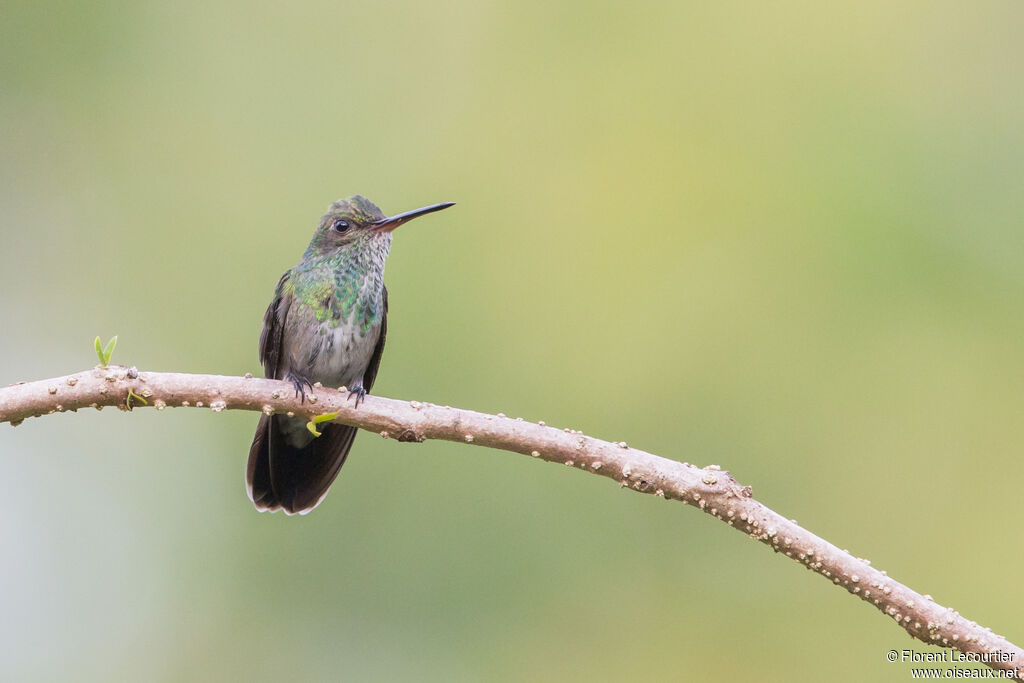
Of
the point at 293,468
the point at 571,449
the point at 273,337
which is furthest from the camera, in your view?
the point at 293,468

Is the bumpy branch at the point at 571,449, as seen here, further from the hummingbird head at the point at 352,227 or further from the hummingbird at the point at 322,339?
the hummingbird head at the point at 352,227

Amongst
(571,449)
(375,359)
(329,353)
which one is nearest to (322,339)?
(329,353)

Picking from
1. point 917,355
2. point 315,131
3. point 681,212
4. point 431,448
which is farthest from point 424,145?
point 917,355

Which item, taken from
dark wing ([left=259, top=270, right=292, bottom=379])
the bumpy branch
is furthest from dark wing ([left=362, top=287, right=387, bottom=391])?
the bumpy branch

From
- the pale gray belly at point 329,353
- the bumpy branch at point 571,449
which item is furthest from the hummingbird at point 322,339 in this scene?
the bumpy branch at point 571,449

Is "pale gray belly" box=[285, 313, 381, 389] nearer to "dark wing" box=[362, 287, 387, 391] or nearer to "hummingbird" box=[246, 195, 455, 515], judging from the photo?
"hummingbird" box=[246, 195, 455, 515]

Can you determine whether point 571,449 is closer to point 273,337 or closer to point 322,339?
point 322,339
